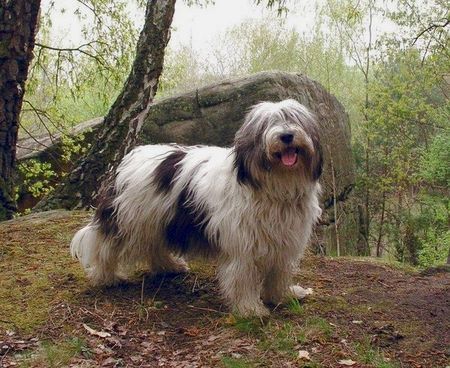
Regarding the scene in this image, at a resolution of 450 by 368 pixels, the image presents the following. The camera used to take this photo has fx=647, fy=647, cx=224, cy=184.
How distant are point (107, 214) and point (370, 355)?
2.19 meters

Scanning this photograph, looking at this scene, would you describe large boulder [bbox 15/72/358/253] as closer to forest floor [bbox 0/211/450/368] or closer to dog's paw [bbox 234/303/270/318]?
forest floor [bbox 0/211/450/368]

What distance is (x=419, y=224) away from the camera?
17.5 meters

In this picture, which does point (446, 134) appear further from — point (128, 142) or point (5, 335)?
point (5, 335)

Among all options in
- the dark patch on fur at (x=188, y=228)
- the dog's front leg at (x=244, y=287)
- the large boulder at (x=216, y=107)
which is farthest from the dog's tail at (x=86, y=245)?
the large boulder at (x=216, y=107)

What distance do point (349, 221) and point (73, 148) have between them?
5.93m

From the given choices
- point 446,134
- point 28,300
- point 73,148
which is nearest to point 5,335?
point 28,300

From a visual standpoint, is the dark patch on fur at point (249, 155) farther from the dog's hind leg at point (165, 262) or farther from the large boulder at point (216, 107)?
the large boulder at point (216, 107)

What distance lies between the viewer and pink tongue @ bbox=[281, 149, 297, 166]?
4004mm

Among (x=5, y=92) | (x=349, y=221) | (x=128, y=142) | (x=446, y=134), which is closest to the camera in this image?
(x=5, y=92)

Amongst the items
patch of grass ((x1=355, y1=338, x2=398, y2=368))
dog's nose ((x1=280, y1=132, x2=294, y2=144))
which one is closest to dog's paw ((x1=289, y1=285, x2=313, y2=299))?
patch of grass ((x1=355, y1=338, x2=398, y2=368))

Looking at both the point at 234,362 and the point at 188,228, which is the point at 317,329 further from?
the point at 188,228

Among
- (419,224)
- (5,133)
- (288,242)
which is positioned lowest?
(419,224)

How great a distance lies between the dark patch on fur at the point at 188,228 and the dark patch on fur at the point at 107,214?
0.43 meters

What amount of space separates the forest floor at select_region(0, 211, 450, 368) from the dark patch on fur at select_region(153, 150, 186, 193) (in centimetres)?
83
